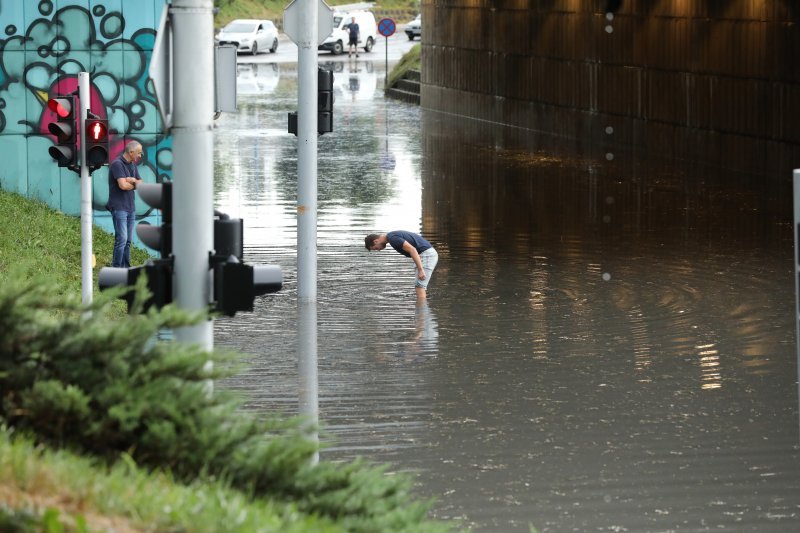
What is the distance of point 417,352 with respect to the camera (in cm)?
1360

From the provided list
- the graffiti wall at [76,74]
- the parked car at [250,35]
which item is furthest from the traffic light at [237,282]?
the parked car at [250,35]

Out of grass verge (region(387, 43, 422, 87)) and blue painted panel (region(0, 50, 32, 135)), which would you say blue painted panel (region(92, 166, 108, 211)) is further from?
grass verge (region(387, 43, 422, 87))

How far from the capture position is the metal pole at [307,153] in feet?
49.6

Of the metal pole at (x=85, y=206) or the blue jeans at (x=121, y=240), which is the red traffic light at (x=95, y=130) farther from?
the blue jeans at (x=121, y=240)

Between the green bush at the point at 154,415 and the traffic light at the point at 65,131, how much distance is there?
26.7 feet

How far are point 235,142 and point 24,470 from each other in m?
30.8

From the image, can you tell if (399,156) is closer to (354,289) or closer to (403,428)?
(354,289)

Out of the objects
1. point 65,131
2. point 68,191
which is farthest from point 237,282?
point 68,191

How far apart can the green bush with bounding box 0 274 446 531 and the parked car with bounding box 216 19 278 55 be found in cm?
6400

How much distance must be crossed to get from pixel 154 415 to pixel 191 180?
2015 millimetres

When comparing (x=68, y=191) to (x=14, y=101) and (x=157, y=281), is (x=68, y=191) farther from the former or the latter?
(x=157, y=281)

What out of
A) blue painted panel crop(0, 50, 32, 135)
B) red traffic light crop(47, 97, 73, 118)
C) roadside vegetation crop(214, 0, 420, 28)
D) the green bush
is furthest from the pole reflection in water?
roadside vegetation crop(214, 0, 420, 28)

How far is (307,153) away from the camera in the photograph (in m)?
15.5

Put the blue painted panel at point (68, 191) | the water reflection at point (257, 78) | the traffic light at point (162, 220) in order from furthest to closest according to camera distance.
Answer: the water reflection at point (257, 78), the blue painted panel at point (68, 191), the traffic light at point (162, 220)
